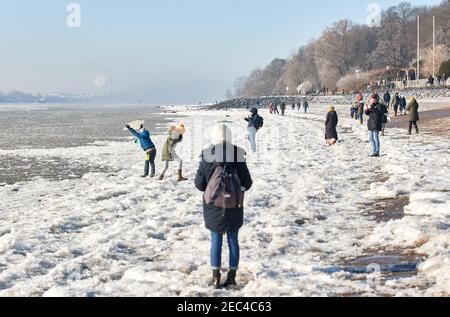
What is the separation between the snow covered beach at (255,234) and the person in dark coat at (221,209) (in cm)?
30

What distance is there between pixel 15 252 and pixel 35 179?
9139 millimetres

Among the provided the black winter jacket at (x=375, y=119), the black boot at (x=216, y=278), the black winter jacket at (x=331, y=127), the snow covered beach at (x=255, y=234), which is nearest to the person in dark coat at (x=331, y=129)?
the black winter jacket at (x=331, y=127)

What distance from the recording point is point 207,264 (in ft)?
A: 23.0

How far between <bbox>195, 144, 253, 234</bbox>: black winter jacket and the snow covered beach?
76 cm

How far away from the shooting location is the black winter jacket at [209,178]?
598 centimetres

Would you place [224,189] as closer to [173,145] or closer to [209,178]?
[209,178]

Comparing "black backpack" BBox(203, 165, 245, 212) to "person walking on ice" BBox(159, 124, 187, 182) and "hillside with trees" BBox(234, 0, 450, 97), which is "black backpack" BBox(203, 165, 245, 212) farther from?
"hillside with trees" BBox(234, 0, 450, 97)

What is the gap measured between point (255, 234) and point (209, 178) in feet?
8.79

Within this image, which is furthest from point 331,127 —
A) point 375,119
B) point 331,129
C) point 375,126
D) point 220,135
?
point 220,135

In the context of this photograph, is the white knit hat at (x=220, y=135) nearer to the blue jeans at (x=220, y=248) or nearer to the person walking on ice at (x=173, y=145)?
the blue jeans at (x=220, y=248)

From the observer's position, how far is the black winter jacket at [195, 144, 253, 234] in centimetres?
598

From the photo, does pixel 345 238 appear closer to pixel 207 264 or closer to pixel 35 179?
pixel 207 264
